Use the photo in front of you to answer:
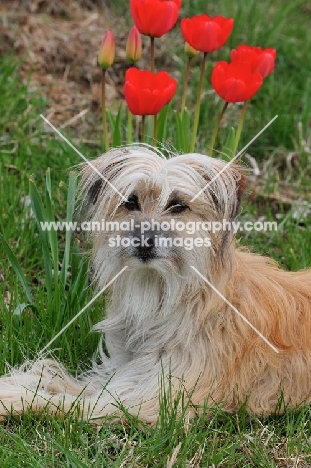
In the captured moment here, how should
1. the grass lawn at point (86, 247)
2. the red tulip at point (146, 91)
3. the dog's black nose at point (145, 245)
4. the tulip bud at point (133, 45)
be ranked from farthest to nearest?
1. the tulip bud at point (133, 45)
2. the red tulip at point (146, 91)
3. the grass lawn at point (86, 247)
4. the dog's black nose at point (145, 245)

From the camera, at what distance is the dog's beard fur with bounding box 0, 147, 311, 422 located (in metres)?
3.57

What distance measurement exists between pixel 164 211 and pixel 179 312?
48cm

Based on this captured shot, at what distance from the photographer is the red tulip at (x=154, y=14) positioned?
4.05 meters

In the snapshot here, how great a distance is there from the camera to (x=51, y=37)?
7082 millimetres

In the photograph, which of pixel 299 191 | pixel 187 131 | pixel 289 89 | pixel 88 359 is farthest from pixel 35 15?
pixel 88 359

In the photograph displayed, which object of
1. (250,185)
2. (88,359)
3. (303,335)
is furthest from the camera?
(250,185)

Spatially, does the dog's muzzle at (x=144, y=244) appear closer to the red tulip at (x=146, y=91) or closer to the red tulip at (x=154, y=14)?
the red tulip at (x=146, y=91)

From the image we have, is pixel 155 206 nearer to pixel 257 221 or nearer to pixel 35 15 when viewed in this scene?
pixel 257 221

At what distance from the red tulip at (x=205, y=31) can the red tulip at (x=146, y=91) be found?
Result: 27 centimetres

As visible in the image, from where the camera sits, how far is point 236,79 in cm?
416

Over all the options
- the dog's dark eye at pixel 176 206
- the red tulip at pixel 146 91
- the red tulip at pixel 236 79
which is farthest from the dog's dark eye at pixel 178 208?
the red tulip at pixel 236 79

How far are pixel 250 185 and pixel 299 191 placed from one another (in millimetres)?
371

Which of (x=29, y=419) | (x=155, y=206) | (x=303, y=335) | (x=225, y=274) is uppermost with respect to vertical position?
(x=155, y=206)

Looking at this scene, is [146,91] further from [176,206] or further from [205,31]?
[176,206]
